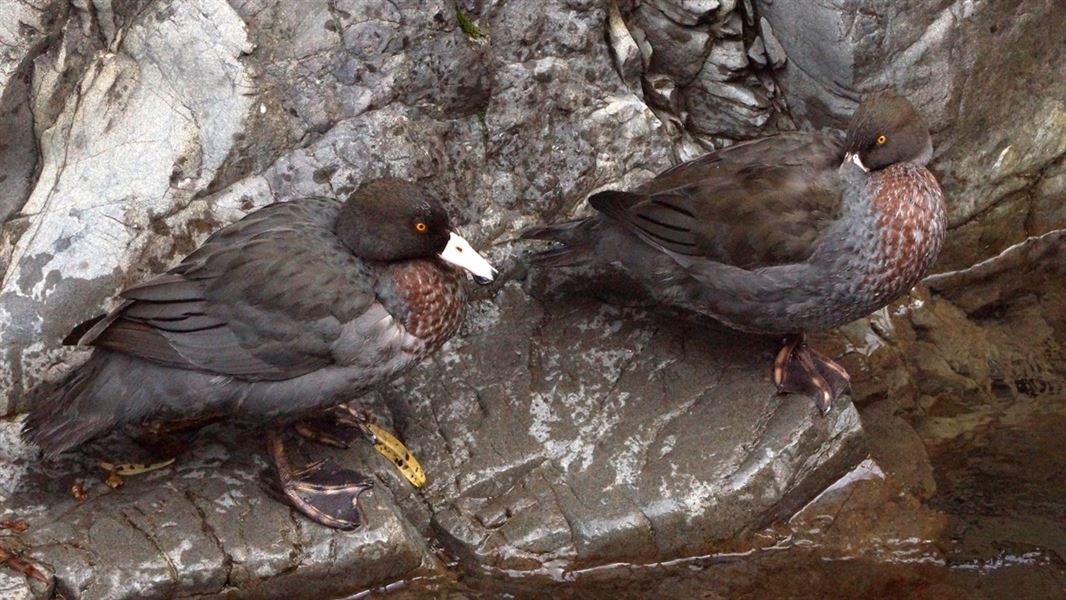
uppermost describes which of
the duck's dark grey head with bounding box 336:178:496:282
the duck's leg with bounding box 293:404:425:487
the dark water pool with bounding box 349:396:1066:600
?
the duck's dark grey head with bounding box 336:178:496:282

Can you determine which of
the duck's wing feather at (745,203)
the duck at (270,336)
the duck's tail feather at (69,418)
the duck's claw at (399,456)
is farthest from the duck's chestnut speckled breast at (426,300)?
the duck's tail feather at (69,418)

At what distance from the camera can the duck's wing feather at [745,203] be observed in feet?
17.7

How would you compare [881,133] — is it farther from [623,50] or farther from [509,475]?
[509,475]

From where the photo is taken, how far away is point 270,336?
4973mm

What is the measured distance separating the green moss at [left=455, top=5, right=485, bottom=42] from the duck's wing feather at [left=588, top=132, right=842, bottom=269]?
3.19ft

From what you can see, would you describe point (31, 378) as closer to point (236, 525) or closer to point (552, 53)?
point (236, 525)

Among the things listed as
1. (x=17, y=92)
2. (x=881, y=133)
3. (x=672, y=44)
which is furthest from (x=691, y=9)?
(x=17, y=92)

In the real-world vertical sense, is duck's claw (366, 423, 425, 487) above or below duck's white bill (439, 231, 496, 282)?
below

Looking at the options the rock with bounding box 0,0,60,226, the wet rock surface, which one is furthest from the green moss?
the rock with bounding box 0,0,60,226

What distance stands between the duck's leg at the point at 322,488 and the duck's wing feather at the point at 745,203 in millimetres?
1554

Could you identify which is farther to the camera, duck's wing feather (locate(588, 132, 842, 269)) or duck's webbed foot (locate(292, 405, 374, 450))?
duck's webbed foot (locate(292, 405, 374, 450))

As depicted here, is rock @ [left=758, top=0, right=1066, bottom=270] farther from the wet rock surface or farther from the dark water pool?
the dark water pool

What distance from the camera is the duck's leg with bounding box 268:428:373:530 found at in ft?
16.7

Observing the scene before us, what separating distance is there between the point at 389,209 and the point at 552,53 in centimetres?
146
